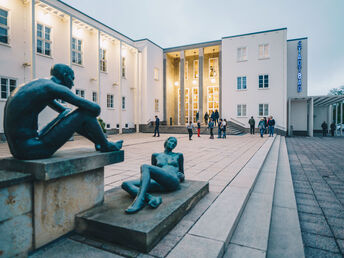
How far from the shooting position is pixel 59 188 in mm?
2355

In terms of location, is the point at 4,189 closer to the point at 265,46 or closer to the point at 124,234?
the point at 124,234

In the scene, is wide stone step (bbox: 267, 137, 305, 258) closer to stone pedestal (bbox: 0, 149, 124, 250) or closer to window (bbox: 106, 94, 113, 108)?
stone pedestal (bbox: 0, 149, 124, 250)

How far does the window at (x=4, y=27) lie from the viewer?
44.9 ft

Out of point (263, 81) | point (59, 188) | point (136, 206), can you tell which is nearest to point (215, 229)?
point (136, 206)

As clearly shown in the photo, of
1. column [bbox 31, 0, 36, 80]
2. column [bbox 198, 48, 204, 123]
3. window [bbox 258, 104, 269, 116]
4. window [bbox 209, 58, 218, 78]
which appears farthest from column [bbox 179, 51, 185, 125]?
column [bbox 31, 0, 36, 80]

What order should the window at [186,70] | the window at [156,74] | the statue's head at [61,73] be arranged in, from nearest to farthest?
the statue's head at [61,73], the window at [156,74], the window at [186,70]

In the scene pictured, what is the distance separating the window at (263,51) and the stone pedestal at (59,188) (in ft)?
91.1

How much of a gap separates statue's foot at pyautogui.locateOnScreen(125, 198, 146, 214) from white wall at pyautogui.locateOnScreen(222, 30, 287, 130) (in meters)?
25.8

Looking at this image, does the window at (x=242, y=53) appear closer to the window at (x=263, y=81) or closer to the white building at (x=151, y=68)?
the white building at (x=151, y=68)

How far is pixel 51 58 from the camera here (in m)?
16.6

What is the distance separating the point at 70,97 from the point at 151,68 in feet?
87.9

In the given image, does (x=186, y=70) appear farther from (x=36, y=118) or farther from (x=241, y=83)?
(x=36, y=118)

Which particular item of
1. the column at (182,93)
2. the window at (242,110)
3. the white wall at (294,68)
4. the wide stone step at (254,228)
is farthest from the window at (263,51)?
the wide stone step at (254,228)

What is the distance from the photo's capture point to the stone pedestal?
2.16 meters
